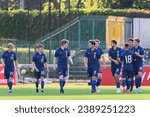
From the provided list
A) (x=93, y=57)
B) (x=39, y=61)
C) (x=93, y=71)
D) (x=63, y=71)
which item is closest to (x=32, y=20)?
(x=39, y=61)

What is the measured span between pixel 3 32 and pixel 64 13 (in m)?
6.18

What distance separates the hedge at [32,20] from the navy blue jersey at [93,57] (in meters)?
29.2

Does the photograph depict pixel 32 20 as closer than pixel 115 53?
No

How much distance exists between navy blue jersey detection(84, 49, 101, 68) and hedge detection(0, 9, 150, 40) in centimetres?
2918

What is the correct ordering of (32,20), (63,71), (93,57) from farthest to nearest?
(32,20) < (93,57) < (63,71)

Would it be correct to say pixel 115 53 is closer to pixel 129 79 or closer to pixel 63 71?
pixel 129 79

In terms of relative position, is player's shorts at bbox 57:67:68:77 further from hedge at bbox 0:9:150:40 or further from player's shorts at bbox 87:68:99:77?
hedge at bbox 0:9:150:40

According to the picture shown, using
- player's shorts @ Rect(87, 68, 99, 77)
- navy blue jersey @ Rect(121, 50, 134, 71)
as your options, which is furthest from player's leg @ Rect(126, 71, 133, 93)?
player's shorts @ Rect(87, 68, 99, 77)

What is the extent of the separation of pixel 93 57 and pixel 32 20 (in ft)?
108

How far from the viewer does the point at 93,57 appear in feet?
111

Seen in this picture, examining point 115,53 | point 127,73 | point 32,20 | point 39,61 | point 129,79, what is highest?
point 32,20

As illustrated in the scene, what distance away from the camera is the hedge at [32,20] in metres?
65.1

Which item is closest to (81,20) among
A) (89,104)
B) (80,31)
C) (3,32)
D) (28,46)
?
(80,31)

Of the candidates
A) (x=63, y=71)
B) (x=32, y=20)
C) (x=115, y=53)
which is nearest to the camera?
(x=63, y=71)
